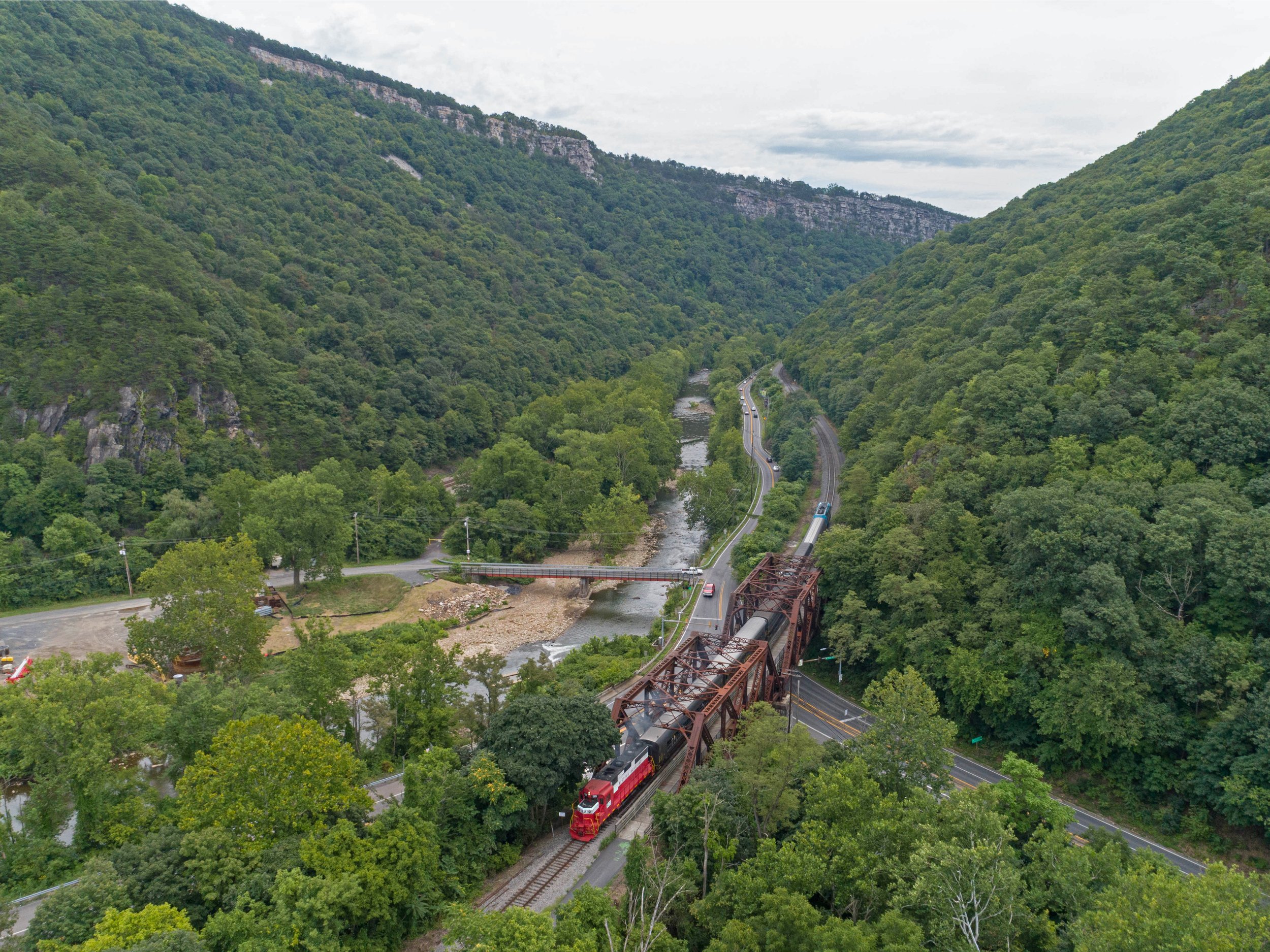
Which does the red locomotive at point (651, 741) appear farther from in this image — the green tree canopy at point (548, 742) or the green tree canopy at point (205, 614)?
the green tree canopy at point (205, 614)

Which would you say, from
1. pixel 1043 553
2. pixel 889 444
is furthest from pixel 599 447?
pixel 1043 553

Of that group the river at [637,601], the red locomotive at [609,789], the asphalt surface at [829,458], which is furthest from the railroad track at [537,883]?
the asphalt surface at [829,458]

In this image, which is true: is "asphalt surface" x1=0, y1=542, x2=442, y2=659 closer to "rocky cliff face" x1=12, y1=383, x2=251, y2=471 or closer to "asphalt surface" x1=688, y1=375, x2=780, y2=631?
"rocky cliff face" x1=12, y1=383, x2=251, y2=471

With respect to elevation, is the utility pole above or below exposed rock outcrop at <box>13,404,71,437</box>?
below

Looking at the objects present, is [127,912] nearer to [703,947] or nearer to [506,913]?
[506,913]

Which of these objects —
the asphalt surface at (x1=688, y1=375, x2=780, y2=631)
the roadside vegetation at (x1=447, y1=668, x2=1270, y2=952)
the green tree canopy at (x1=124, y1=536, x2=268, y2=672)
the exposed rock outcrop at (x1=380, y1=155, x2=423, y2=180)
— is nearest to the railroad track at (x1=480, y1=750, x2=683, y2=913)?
the roadside vegetation at (x1=447, y1=668, x2=1270, y2=952)
